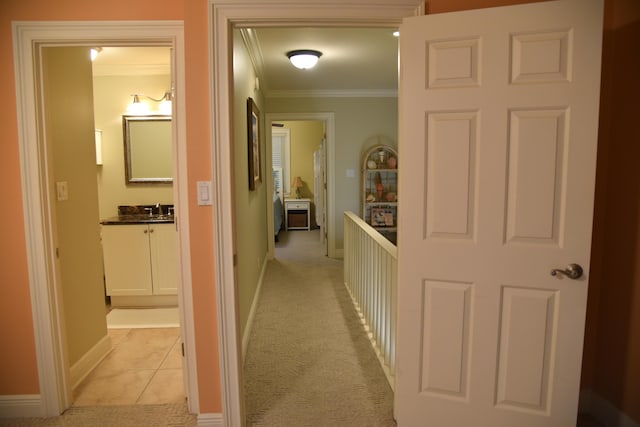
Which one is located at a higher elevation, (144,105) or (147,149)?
(144,105)

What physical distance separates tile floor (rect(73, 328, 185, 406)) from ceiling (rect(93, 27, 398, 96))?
7.84 ft

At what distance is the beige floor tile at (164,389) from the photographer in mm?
2225

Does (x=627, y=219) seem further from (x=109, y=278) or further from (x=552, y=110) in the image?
(x=109, y=278)

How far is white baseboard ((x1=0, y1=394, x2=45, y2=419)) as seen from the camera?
200 centimetres

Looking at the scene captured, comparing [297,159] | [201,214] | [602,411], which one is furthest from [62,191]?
[297,159]

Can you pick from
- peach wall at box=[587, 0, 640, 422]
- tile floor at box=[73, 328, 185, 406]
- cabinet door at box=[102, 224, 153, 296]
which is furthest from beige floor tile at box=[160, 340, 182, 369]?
peach wall at box=[587, 0, 640, 422]

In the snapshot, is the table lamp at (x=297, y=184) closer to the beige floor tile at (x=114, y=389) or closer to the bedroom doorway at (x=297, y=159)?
the bedroom doorway at (x=297, y=159)

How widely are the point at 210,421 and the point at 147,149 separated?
3041 mm

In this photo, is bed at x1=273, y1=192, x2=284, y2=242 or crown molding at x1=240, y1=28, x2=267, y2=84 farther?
bed at x1=273, y1=192, x2=284, y2=242

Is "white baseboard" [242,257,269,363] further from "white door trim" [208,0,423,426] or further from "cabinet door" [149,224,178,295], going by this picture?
"white door trim" [208,0,423,426]

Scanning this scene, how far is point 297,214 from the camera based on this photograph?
8.20m

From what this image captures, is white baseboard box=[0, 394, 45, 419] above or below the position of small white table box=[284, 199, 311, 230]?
below

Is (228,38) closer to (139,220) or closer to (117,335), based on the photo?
(139,220)

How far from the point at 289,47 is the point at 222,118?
2148 millimetres
